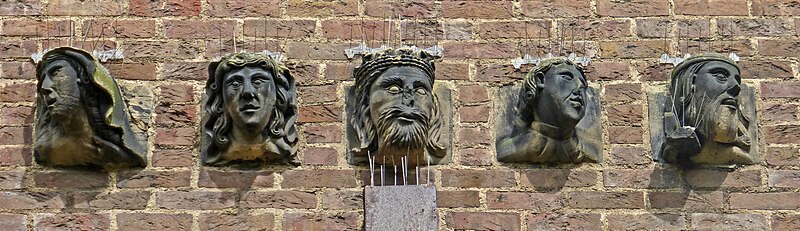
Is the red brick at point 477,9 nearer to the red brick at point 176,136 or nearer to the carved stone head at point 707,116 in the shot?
the carved stone head at point 707,116

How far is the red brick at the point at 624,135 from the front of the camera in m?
8.66

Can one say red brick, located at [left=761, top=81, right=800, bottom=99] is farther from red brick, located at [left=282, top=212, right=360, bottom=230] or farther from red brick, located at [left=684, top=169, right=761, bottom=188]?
red brick, located at [left=282, top=212, right=360, bottom=230]

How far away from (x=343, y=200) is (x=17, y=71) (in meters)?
1.42

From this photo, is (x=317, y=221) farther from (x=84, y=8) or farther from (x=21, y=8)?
(x=21, y=8)

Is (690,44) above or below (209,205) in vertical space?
above

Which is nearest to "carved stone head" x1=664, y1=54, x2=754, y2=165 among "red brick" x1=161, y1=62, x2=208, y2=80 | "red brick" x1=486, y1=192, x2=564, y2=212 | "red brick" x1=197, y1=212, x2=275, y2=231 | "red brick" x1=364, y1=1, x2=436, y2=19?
"red brick" x1=486, y1=192, x2=564, y2=212

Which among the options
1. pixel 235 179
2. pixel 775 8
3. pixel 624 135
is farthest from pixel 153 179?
pixel 775 8

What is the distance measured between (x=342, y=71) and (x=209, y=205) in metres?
0.78

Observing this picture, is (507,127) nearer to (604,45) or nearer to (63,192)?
(604,45)

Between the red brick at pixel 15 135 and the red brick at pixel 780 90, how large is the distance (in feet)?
9.40

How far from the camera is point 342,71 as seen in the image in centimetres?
877

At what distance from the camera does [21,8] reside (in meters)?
8.95

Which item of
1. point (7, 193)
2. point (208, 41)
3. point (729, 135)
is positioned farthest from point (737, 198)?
point (7, 193)

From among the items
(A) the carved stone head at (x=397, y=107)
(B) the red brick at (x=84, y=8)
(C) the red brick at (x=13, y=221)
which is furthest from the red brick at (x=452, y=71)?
(C) the red brick at (x=13, y=221)
